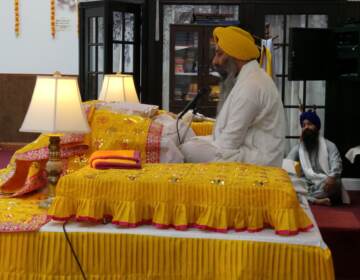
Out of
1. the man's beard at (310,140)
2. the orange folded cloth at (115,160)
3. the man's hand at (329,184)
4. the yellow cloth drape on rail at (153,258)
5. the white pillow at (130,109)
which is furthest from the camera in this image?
the man's beard at (310,140)

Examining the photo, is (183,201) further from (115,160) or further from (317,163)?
(317,163)

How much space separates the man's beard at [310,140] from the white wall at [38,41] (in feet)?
12.7

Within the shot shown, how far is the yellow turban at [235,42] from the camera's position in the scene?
11.4 ft

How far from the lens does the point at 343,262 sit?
12.2 ft

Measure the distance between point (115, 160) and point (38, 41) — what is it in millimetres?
6341

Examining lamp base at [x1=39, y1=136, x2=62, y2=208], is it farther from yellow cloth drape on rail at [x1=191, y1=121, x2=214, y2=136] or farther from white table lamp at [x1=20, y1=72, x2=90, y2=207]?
yellow cloth drape on rail at [x1=191, y1=121, x2=214, y2=136]

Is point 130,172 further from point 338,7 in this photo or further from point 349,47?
point 338,7

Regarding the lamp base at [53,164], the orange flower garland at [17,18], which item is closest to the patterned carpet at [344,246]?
the lamp base at [53,164]

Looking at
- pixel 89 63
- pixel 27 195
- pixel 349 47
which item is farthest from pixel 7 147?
pixel 27 195

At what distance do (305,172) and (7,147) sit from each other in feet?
15.3

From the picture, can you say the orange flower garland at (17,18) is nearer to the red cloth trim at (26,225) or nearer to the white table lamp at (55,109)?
the white table lamp at (55,109)

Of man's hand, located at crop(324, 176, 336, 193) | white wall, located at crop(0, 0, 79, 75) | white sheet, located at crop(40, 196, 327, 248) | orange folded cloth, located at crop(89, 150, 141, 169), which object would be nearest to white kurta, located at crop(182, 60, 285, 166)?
orange folded cloth, located at crop(89, 150, 141, 169)

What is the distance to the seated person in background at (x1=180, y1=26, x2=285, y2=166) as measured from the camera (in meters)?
3.38

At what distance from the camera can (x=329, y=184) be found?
239 inches
